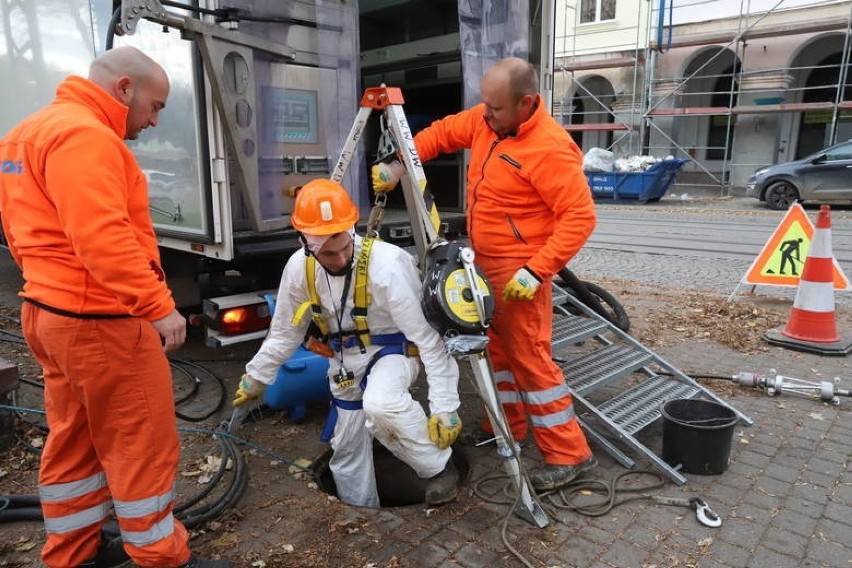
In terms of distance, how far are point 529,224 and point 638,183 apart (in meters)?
15.3

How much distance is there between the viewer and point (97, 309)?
6.99 ft

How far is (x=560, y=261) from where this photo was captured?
115 inches

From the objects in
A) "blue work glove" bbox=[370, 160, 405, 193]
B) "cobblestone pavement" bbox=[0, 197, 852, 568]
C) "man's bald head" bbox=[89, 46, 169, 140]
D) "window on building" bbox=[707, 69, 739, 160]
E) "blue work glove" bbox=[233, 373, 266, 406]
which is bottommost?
"cobblestone pavement" bbox=[0, 197, 852, 568]

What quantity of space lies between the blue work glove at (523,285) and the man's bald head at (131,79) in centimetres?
161

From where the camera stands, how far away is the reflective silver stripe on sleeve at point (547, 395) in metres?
3.14

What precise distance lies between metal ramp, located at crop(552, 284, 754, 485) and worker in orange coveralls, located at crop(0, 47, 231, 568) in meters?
1.99

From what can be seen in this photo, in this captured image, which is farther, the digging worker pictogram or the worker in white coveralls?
the digging worker pictogram

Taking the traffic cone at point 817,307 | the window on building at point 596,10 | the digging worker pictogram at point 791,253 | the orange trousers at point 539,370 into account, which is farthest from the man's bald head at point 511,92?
the window on building at point 596,10

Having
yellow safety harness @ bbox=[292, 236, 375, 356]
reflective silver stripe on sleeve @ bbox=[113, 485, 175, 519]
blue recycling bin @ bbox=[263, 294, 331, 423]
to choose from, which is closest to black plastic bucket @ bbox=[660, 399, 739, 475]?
yellow safety harness @ bbox=[292, 236, 375, 356]

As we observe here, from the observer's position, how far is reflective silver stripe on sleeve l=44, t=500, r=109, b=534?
2369mm

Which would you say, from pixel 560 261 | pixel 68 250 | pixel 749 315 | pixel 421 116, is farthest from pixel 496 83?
pixel 749 315

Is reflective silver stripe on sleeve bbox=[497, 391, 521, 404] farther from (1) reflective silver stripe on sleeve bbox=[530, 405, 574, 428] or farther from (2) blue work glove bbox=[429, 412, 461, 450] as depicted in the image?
(2) blue work glove bbox=[429, 412, 461, 450]

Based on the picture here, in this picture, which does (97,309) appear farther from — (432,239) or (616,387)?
(616,387)

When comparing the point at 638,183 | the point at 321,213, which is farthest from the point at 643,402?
the point at 638,183
